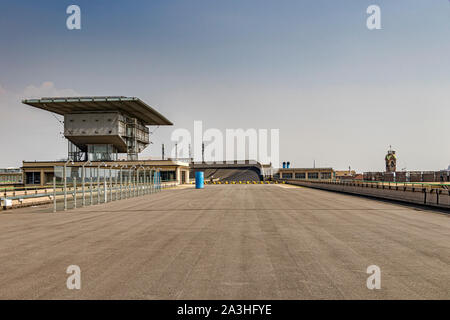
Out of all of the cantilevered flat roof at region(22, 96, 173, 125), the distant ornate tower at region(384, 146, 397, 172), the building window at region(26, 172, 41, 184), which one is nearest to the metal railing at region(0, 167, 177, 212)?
the cantilevered flat roof at region(22, 96, 173, 125)

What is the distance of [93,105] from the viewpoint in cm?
6506

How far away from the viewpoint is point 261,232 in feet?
32.8

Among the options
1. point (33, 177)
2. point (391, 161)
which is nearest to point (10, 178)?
point (33, 177)

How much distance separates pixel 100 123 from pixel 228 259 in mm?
68519

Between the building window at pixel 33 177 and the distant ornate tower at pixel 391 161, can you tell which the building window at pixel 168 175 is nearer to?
the building window at pixel 33 177

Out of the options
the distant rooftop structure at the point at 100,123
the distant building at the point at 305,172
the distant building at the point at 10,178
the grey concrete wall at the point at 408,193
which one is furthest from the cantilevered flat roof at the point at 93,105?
the distant building at the point at 305,172

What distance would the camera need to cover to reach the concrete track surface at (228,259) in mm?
4898

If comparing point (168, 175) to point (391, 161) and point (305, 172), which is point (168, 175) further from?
point (391, 161)

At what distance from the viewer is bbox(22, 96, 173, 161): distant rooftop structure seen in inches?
2502

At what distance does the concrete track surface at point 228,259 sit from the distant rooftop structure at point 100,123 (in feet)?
189

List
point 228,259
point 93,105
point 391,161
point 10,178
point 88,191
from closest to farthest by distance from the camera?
point 228,259 → point 88,191 → point 10,178 → point 93,105 → point 391,161
